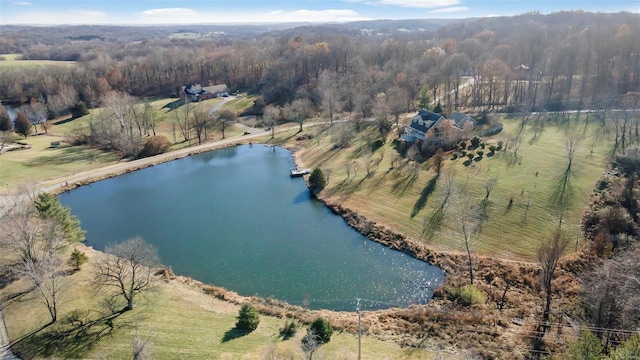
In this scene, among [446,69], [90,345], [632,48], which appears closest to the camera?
[90,345]

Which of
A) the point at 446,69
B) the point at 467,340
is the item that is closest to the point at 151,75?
the point at 446,69

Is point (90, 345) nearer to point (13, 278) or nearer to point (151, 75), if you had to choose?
point (13, 278)

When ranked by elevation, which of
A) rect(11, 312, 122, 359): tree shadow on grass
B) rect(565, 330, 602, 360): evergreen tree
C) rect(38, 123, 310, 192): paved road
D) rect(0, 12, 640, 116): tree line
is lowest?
rect(11, 312, 122, 359): tree shadow on grass

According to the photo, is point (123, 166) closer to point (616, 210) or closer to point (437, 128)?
point (437, 128)

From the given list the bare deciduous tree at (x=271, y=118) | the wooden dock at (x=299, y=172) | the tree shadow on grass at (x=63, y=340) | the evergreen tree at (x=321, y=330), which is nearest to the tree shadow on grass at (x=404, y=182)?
the wooden dock at (x=299, y=172)

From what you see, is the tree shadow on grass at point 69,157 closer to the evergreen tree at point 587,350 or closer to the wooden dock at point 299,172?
the wooden dock at point 299,172

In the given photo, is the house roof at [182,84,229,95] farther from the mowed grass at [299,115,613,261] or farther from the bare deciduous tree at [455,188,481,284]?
the bare deciduous tree at [455,188,481,284]

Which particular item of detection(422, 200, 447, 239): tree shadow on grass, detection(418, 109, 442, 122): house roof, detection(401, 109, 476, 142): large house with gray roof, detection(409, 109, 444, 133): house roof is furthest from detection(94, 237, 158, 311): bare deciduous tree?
detection(418, 109, 442, 122): house roof
